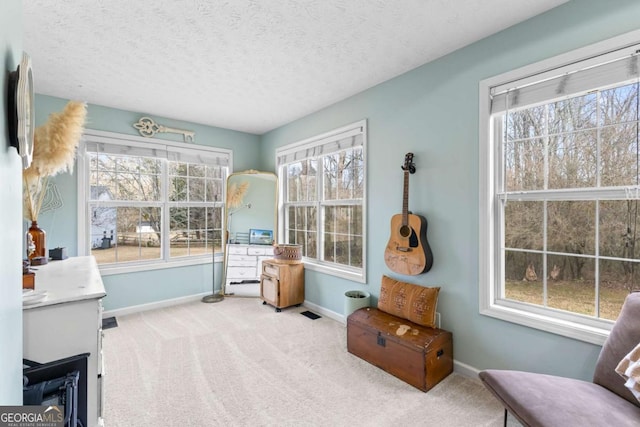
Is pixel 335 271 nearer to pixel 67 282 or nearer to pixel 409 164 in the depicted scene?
pixel 409 164

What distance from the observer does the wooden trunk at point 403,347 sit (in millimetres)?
2045

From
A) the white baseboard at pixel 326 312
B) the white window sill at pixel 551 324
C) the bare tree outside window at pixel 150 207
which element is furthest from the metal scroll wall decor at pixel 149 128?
the white window sill at pixel 551 324

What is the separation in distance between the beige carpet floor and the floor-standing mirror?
1104mm

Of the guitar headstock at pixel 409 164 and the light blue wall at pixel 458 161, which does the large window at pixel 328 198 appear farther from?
the guitar headstock at pixel 409 164

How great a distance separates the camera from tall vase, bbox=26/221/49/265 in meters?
2.29

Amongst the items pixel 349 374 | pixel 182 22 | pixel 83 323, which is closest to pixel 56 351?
pixel 83 323

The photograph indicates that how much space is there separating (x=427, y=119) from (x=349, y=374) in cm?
214

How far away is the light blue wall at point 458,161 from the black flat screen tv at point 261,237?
1.68 metres

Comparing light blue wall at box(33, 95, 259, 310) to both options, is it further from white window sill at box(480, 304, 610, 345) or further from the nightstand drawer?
white window sill at box(480, 304, 610, 345)

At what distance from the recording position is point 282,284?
3.60 metres

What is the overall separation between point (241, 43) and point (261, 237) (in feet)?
8.90

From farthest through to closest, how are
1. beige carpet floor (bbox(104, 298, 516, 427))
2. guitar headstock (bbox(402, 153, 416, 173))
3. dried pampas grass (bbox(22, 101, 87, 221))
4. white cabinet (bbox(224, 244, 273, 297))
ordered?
white cabinet (bbox(224, 244, 273, 297)) < guitar headstock (bbox(402, 153, 416, 173)) < dried pampas grass (bbox(22, 101, 87, 221)) < beige carpet floor (bbox(104, 298, 516, 427))

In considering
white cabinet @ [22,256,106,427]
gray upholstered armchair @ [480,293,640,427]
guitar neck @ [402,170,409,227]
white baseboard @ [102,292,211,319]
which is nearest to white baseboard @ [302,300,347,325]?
guitar neck @ [402,170,409,227]

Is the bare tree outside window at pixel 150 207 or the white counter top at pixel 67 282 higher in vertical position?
the bare tree outside window at pixel 150 207
